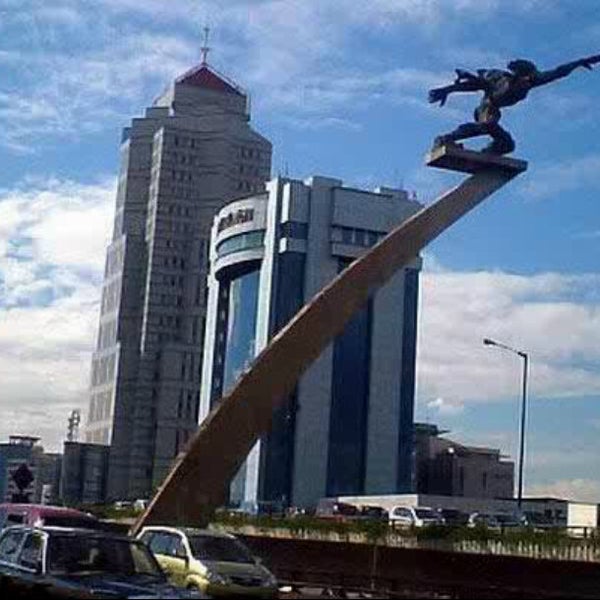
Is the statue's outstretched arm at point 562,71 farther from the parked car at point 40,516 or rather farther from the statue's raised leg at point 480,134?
the parked car at point 40,516

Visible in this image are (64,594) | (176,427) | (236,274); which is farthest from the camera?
(176,427)

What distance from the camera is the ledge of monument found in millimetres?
42594

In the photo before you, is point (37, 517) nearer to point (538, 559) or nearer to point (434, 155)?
point (538, 559)

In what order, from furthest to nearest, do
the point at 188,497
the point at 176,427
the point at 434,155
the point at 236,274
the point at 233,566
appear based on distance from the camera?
the point at 176,427
the point at 236,274
the point at 434,155
the point at 188,497
the point at 233,566

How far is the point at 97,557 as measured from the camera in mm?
Result: 15984

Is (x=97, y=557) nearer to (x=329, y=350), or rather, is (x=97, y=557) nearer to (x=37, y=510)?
(x=37, y=510)

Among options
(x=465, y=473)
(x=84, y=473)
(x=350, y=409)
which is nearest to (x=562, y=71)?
(x=350, y=409)

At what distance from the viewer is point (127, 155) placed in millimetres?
172125

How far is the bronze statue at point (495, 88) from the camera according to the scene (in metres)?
41.4

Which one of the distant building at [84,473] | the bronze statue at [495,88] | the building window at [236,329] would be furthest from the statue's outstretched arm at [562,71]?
the distant building at [84,473]

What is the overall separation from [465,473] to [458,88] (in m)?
105

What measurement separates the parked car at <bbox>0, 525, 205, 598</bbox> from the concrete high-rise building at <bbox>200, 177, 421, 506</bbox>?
10565cm

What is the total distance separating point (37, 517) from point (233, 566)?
6.35 metres

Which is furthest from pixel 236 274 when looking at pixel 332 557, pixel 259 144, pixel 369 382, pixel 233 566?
pixel 233 566
